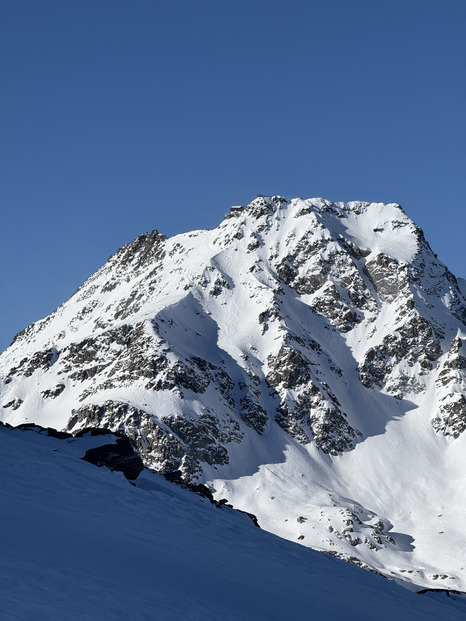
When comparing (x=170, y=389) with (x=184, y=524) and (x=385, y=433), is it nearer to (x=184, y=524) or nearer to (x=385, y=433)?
(x=385, y=433)

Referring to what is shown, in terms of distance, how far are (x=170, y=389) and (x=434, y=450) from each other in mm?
68829

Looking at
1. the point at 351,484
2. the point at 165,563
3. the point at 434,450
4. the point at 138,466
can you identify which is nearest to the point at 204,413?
the point at 351,484

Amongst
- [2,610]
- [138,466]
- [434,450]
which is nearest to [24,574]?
[2,610]

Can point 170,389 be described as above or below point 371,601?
above

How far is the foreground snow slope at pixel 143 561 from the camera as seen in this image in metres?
20.4

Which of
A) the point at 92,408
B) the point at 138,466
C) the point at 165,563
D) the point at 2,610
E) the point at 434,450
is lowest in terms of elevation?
the point at 2,610

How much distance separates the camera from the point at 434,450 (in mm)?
187750

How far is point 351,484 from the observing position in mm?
177375

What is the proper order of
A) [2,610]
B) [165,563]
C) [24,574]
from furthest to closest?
[165,563], [24,574], [2,610]

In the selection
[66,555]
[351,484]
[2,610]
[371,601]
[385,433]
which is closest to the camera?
[2,610]

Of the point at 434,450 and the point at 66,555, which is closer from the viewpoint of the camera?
the point at 66,555

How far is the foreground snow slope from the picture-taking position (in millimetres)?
20375

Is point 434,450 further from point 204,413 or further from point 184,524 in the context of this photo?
point 184,524

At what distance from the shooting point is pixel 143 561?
2558 centimetres
